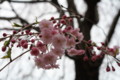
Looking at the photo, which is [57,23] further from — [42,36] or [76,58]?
[76,58]

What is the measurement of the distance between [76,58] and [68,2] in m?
0.93

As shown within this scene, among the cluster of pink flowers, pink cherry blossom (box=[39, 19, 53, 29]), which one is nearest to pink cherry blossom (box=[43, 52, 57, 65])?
the cluster of pink flowers

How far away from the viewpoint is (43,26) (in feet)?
4.10

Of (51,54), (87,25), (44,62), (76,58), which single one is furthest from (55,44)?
(87,25)

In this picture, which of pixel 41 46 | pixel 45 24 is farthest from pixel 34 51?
pixel 45 24

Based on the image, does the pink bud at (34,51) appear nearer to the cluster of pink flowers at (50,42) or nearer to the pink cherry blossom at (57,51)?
the cluster of pink flowers at (50,42)

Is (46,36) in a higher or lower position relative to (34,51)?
higher

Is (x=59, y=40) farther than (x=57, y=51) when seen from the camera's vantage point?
No

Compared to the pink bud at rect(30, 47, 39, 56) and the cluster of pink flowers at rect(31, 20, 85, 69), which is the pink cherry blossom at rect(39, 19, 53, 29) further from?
the pink bud at rect(30, 47, 39, 56)

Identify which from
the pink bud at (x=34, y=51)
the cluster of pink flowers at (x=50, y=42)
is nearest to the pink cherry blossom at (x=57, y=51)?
the cluster of pink flowers at (x=50, y=42)

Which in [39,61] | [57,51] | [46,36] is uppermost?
[46,36]

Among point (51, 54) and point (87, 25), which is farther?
point (87, 25)

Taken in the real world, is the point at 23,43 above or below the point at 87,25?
above

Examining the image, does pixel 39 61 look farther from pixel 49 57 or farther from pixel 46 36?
pixel 46 36
